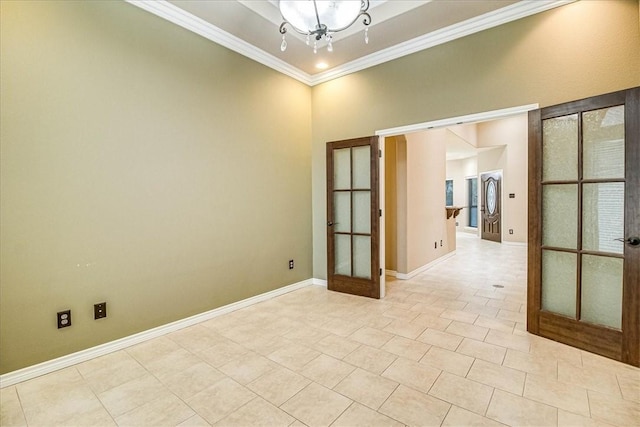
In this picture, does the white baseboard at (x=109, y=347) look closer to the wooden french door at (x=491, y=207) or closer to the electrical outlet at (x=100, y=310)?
the electrical outlet at (x=100, y=310)

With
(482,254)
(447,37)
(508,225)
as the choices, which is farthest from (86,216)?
(508,225)

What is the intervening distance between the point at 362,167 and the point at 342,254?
1.28 metres

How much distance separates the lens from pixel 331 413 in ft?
5.89

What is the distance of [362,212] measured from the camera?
4074 mm

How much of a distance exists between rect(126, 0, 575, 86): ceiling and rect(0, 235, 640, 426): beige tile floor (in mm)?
3081

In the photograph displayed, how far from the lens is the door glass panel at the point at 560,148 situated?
2.57 metres

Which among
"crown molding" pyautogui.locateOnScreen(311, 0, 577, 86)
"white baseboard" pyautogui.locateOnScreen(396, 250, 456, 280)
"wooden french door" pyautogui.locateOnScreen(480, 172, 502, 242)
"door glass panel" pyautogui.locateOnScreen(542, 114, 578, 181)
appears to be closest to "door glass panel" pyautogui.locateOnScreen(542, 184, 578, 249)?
"door glass panel" pyautogui.locateOnScreen(542, 114, 578, 181)

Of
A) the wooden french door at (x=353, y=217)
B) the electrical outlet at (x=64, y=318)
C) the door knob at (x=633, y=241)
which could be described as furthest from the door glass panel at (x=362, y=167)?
the electrical outlet at (x=64, y=318)

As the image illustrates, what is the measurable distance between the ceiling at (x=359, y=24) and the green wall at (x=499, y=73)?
4.3 inches

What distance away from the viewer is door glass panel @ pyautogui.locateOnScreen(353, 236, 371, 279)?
4023 millimetres

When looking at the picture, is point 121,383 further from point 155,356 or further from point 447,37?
point 447,37

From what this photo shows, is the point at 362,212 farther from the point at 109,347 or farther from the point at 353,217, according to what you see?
the point at 109,347

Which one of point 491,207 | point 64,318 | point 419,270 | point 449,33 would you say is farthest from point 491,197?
point 64,318

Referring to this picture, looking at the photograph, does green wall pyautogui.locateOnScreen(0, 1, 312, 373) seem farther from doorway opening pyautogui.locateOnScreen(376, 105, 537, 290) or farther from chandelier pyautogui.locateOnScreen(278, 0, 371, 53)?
doorway opening pyautogui.locateOnScreen(376, 105, 537, 290)
